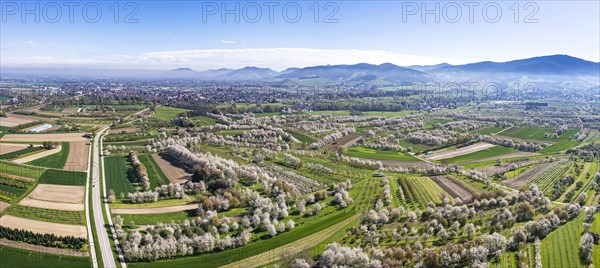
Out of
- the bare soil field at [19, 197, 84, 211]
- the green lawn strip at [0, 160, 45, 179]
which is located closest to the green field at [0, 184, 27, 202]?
the bare soil field at [19, 197, 84, 211]

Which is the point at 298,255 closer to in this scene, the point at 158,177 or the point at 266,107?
the point at 158,177

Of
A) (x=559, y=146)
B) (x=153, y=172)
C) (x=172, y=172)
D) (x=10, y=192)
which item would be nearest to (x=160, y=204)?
(x=172, y=172)

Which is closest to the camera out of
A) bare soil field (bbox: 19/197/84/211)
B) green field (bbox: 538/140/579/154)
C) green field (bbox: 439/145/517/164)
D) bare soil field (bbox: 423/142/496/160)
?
bare soil field (bbox: 19/197/84/211)

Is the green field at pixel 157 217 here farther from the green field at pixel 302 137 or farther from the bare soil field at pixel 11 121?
the bare soil field at pixel 11 121

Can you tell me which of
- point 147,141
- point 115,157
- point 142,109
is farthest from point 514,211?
point 142,109

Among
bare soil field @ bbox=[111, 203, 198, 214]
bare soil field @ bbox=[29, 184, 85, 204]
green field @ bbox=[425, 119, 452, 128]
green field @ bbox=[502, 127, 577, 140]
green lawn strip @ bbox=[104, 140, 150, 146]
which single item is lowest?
bare soil field @ bbox=[111, 203, 198, 214]

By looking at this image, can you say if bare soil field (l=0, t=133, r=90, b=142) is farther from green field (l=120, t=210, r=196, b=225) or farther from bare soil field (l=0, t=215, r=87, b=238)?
green field (l=120, t=210, r=196, b=225)
